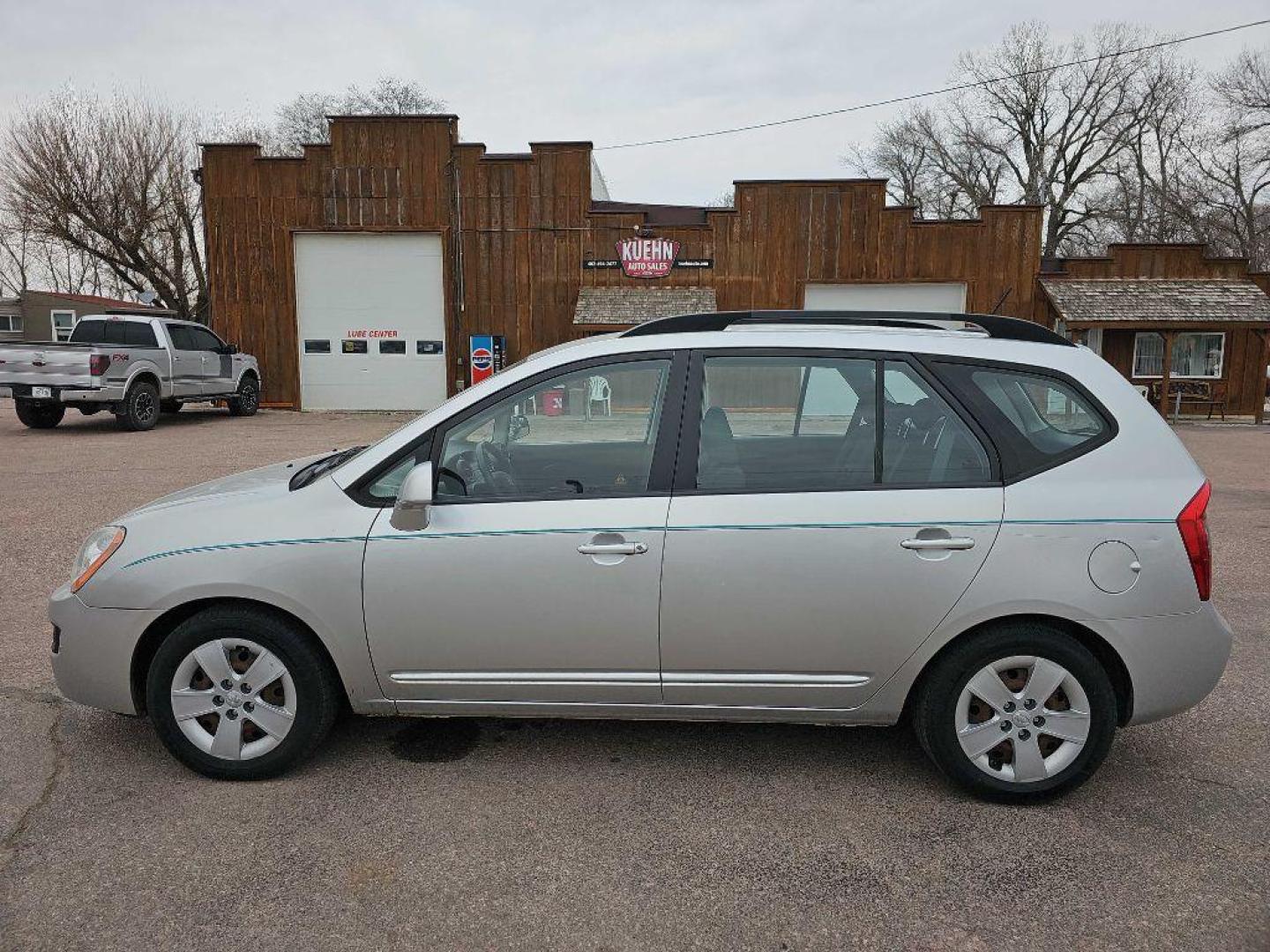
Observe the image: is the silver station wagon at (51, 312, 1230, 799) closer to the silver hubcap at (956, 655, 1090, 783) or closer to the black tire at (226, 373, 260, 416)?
the silver hubcap at (956, 655, 1090, 783)

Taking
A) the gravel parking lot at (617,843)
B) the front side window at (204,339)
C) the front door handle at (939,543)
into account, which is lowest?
the gravel parking lot at (617,843)

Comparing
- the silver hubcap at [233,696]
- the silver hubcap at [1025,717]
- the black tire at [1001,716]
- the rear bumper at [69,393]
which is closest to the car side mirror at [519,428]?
the silver hubcap at [233,696]

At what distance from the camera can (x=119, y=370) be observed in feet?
49.6

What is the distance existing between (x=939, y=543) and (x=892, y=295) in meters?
19.4

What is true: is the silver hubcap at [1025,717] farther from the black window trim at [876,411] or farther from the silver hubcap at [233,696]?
the silver hubcap at [233,696]

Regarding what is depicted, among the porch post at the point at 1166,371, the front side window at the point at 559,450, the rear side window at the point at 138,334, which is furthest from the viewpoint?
the porch post at the point at 1166,371

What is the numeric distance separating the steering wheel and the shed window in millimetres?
23358

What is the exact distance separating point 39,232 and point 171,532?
32270mm

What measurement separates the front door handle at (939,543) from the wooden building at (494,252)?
1774 cm

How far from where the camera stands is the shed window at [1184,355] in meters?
22.2

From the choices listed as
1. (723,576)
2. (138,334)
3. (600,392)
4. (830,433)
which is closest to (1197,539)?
(830,433)

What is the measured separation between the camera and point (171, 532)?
320cm

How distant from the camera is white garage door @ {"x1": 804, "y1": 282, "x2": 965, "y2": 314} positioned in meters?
21.0

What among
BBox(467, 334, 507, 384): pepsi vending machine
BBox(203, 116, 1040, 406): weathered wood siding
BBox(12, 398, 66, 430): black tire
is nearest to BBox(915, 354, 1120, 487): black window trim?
BBox(12, 398, 66, 430): black tire
